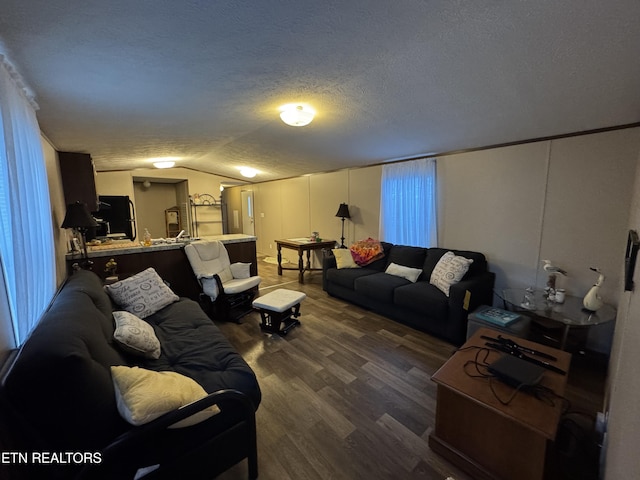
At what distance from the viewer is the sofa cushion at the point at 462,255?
3.12 meters

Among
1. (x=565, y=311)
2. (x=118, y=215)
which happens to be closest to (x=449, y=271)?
(x=565, y=311)

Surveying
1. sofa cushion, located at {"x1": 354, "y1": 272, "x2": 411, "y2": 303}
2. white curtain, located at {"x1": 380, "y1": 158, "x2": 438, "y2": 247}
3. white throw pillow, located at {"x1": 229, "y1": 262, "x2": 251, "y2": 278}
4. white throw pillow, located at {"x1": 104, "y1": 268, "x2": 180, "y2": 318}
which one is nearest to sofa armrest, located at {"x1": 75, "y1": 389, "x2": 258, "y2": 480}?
white throw pillow, located at {"x1": 104, "y1": 268, "x2": 180, "y2": 318}

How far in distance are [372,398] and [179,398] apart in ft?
4.51

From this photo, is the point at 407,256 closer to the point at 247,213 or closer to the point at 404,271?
the point at 404,271

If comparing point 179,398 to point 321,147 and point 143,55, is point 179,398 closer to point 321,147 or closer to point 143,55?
point 143,55

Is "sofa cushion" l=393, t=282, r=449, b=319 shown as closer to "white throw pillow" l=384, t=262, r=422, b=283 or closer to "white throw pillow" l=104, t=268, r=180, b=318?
"white throw pillow" l=384, t=262, r=422, b=283

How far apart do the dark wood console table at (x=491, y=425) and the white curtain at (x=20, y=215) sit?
211 centimetres

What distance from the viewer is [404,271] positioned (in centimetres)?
362

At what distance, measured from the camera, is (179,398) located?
1.18 meters

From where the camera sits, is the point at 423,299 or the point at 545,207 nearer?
the point at 545,207

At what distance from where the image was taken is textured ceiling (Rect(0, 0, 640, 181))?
1211 millimetres

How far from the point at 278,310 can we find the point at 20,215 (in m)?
2.02

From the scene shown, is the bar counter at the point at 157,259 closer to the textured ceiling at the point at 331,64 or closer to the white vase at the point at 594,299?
the textured ceiling at the point at 331,64

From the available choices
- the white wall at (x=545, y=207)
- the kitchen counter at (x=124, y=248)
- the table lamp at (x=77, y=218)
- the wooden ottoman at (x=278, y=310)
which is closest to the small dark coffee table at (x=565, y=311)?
the white wall at (x=545, y=207)
